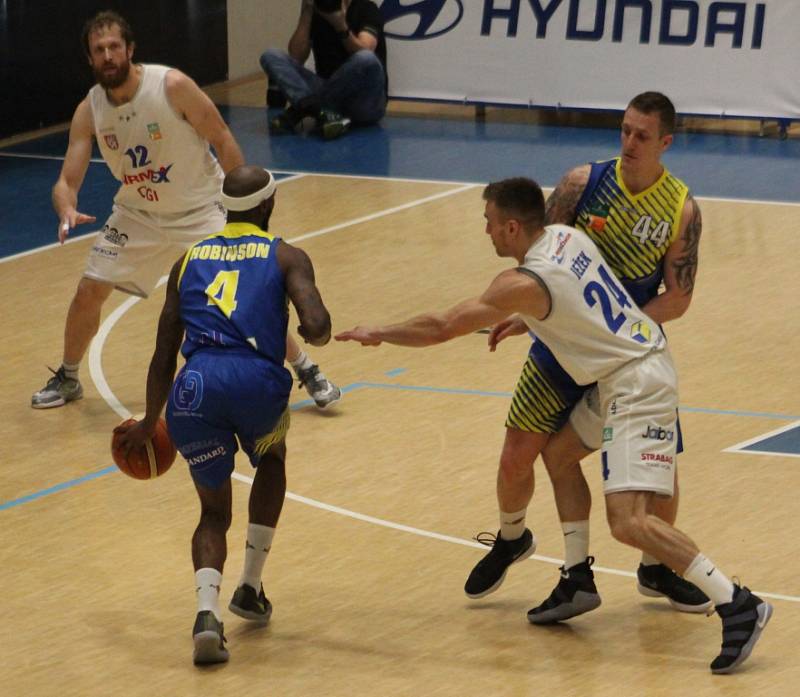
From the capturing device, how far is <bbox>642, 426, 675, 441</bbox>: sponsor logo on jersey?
593 cm

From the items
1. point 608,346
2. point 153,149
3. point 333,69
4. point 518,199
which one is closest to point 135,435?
point 518,199

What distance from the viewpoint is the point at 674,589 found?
253 inches

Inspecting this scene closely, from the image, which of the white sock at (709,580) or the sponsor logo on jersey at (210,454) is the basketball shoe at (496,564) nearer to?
the white sock at (709,580)

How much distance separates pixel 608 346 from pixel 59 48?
12190 mm

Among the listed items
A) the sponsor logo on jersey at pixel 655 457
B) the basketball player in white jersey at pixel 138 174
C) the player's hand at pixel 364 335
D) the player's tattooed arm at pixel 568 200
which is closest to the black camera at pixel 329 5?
the basketball player in white jersey at pixel 138 174

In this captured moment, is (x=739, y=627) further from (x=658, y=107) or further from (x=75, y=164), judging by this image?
(x=75, y=164)

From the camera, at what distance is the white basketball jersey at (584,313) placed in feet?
19.2

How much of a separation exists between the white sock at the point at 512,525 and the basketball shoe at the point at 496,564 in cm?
2

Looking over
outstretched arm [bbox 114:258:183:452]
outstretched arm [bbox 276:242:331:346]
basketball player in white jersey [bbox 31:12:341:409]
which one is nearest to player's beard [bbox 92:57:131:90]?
basketball player in white jersey [bbox 31:12:341:409]

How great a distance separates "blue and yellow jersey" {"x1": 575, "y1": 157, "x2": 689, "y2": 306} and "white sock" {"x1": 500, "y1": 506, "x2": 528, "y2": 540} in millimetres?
958

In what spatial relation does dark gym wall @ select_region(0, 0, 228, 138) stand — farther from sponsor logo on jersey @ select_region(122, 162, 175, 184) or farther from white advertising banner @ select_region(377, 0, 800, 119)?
sponsor logo on jersey @ select_region(122, 162, 175, 184)

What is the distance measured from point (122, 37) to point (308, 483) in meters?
2.60

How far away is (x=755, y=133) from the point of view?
16.2 metres

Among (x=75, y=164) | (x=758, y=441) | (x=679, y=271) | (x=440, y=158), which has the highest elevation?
(x=679, y=271)
